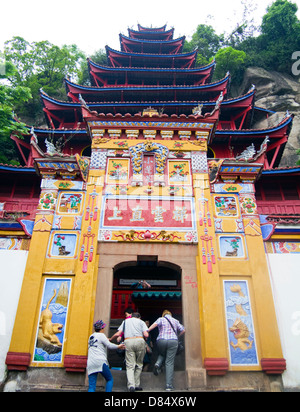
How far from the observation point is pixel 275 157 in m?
15.7

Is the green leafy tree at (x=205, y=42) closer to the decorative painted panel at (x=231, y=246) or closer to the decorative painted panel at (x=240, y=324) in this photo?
the decorative painted panel at (x=231, y=246)

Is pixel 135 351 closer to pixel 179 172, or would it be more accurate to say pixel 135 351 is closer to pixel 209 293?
pixel 209 293

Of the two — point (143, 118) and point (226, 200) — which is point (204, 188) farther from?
point (143, 118)

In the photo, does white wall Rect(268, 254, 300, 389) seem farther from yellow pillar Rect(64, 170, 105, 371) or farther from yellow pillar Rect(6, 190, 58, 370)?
yellow pillar Rect(6, 190, 58, 370)

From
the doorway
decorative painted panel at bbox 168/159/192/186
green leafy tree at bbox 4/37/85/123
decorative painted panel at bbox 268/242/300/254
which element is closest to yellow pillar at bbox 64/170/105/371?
the doorway

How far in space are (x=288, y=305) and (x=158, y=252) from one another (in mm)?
3387

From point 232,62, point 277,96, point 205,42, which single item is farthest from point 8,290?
point 205,42

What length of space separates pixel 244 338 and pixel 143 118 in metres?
7.00

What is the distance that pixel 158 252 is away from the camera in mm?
8383

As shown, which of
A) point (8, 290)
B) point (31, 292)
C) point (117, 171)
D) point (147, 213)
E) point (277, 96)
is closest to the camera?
point (31, 292)

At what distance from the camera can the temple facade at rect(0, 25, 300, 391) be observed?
7.14 metres

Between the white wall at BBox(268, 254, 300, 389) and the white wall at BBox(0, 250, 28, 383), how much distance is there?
20.3 feet

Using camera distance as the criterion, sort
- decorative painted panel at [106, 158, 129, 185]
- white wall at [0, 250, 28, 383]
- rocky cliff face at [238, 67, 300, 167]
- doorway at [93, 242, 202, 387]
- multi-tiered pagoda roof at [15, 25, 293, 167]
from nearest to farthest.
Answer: white wall at [0, 250, 28, 383], doorway at [93, 242, 202, 387], decorative painted panel at [106, 158, 129, 185], multi-tiered pagoda roof at [15, 25, 293, 167], rocky cliff face at [238, 67, 300, 167]
